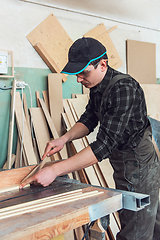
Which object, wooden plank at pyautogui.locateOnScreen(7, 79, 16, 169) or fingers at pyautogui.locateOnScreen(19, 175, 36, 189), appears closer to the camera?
fingers at pyautogui.locateOnScreen(19, 175, 36, 189)

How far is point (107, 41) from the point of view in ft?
12.0

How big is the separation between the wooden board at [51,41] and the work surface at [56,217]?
2.15 m

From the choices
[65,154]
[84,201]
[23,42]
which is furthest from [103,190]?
[23,42]

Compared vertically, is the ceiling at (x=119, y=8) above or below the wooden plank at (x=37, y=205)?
above

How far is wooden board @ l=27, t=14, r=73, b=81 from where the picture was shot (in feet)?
9.87

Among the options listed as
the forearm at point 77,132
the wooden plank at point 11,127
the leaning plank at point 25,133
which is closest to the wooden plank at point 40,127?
the leaning plank at point 25,133

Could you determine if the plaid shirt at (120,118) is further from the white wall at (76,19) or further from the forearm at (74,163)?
the white wall at (76,19)

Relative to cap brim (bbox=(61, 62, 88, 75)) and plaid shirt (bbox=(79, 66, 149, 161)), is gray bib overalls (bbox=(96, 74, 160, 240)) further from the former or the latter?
cap brim (bbox=(61, 62, 88, 75))

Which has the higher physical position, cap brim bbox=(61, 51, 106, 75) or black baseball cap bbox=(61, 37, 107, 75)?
black baseball cap bbox=(61, 37, 107, 75)

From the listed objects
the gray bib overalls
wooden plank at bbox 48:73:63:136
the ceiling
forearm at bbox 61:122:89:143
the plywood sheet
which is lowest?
the gray bib overalls

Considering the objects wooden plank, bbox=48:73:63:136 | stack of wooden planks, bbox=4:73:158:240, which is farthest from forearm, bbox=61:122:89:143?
wooden plank, bbox=48:73:63:136

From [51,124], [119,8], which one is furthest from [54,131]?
[119,8]

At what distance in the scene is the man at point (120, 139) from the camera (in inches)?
55.5

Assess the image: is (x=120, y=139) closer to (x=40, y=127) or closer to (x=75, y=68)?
(x=75, y=68)
